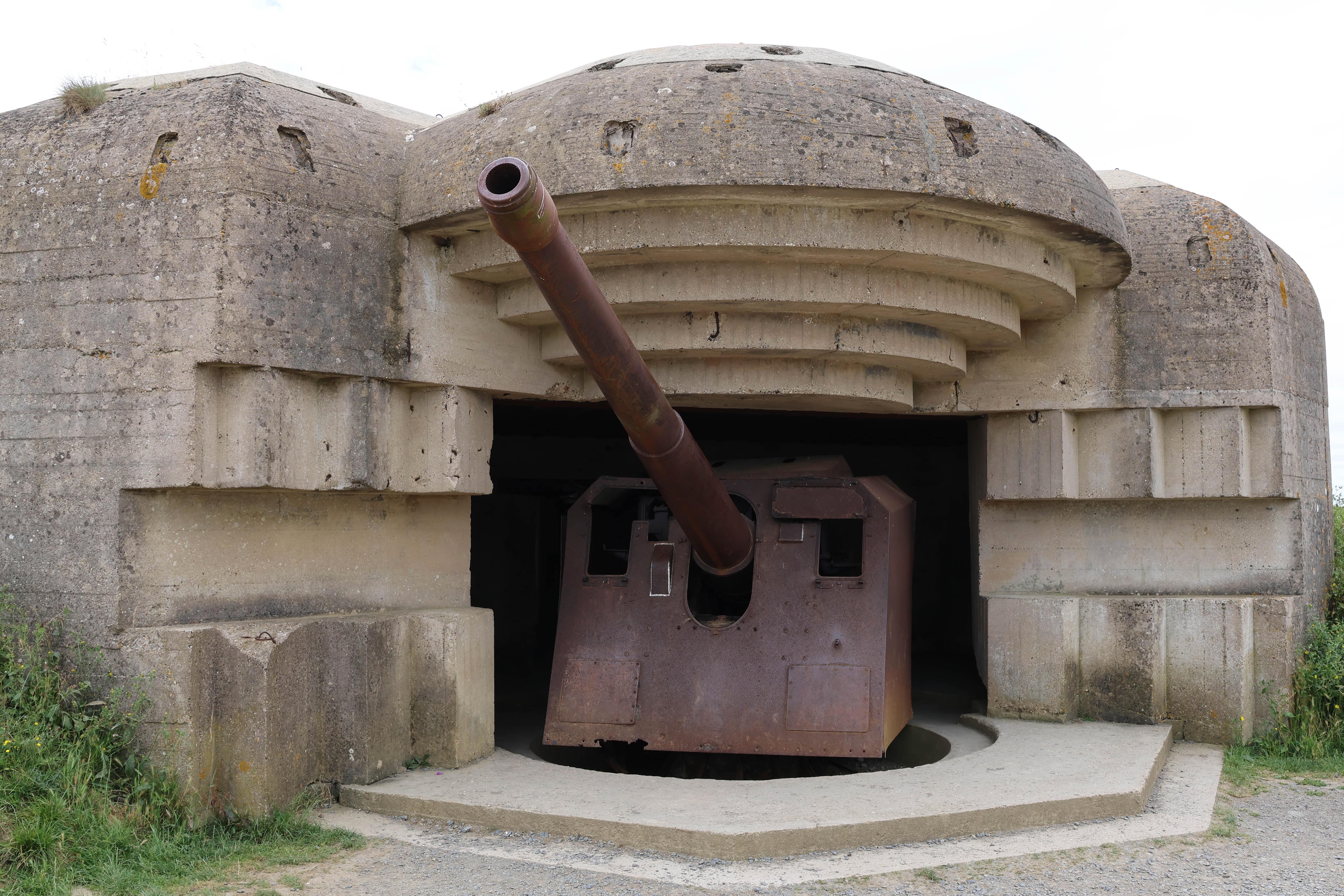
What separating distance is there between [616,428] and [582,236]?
13.2 feet

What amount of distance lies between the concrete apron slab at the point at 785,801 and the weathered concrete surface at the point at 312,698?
174mm

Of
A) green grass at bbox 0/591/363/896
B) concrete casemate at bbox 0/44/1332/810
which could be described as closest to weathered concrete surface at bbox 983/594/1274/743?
concrete casemate at bbox 0/44/1332/810

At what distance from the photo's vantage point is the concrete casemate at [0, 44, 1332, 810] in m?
4.26

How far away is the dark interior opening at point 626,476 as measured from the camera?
7.70 meters

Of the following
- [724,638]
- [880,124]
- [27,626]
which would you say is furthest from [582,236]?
[27,626]

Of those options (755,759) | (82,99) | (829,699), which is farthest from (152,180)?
(755,759)

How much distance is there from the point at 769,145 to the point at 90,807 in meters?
3.44

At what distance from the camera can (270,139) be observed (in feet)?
14.8

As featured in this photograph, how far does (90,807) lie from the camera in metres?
3.74

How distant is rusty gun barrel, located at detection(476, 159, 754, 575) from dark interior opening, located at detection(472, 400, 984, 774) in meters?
1.82

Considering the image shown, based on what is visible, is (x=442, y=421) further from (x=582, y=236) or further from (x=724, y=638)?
(x=724, y=638)

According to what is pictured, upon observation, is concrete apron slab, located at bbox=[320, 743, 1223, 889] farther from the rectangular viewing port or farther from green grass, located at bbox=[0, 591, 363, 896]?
the rectangular viewing port

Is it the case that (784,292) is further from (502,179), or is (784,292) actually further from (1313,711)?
(1313,711)

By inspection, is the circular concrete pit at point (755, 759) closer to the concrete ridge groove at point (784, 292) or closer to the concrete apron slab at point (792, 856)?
the concrete apron slab at point (792, 856)
